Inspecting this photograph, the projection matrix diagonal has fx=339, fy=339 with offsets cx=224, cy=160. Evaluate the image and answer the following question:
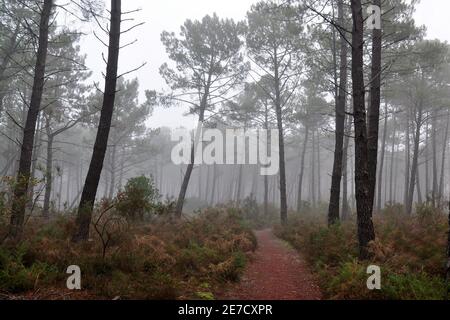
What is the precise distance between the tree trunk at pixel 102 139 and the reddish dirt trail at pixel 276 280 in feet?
12.8

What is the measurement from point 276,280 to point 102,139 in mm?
5375

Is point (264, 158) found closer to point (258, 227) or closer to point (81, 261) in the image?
point (258, 227)

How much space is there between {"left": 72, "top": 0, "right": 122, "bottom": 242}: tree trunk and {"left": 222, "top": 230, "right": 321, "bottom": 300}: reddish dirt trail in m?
3.90

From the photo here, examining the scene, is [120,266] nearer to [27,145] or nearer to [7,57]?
[27,145]

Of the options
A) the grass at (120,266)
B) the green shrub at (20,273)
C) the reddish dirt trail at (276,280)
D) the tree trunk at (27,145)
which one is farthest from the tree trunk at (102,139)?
the reddish dirt trail at (276,280)

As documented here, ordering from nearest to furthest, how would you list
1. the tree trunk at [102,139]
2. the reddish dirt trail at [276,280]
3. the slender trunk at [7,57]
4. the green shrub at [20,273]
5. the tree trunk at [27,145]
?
the green shrub at [20,273] < the reddish dirt trail at [276,280] < the tree trunk at [27,145] < the tree trunk at [102,139] < the slender trunk at [7,57]

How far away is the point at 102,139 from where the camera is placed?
835cm

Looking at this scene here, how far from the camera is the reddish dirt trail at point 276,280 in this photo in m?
6.60

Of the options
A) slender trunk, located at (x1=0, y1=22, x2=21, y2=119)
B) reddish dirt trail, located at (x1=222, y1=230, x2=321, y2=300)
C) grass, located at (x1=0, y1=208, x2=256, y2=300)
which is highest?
slender trunk, located at (x1=0, y1=22, x2=21, y2=119)

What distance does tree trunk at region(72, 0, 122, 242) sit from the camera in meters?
8.12

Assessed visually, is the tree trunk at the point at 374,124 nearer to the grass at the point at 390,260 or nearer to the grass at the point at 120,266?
the grass at the point at 390,260

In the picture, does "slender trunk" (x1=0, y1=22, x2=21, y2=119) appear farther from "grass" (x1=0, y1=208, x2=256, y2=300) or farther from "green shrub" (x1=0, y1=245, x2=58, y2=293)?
"green shrub" (x1=0, y1=245, x2=58, y2=293)

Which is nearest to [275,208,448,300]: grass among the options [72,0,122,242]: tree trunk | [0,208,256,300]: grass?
[0,208,256,300]: grass
